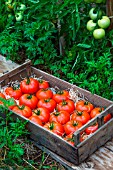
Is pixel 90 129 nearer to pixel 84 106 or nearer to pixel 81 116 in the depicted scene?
pixel 81 116

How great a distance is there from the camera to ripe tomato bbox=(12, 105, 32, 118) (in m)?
3.72

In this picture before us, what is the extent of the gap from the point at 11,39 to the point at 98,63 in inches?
42.2

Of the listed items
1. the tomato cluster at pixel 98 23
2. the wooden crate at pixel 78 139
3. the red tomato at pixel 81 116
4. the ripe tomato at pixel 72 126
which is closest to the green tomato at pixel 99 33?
the tomato cluster at pixel 98 23

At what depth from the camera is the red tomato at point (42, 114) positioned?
3.68 meters

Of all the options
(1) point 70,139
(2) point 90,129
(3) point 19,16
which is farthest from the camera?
(3) point 19,16

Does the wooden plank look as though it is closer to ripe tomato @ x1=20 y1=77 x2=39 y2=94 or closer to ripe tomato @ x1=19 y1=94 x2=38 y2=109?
ripe tomato @ x1=19 y1=94 x2=38 y2=109

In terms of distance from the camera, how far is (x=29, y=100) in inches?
153

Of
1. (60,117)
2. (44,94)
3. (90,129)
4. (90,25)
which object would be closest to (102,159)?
(90,129)

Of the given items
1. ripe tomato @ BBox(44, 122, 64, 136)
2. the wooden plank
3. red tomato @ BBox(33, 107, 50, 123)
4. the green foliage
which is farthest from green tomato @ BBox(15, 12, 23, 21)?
the wooden plank

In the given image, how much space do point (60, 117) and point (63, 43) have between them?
1261 millimetres

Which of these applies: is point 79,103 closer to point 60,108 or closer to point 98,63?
point 60,108

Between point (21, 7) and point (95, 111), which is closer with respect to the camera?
point (95, 111)

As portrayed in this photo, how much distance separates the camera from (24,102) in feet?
12.7

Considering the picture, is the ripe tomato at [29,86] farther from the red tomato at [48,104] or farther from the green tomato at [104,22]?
A: the green tomato at [104,22]
